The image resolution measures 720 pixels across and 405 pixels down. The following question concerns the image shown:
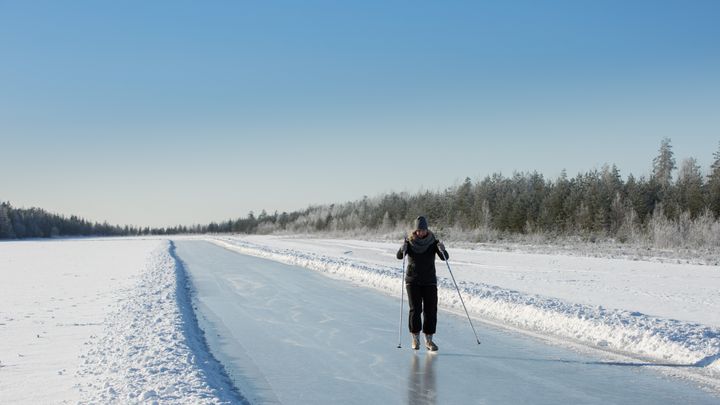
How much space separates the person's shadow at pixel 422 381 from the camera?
7.11 meters

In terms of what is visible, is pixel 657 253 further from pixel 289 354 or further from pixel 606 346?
pixel 289 354

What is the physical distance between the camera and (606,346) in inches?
407

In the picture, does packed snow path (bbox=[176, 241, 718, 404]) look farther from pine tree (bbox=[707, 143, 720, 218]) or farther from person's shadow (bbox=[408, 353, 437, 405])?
pine tree (bbox=[707, 143, 720, 218])

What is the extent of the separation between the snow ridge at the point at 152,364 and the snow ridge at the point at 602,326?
6.37 meters

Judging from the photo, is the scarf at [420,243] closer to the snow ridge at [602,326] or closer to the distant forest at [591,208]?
the snow ridge at [602,326]

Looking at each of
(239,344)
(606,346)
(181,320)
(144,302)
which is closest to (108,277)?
(144,302)

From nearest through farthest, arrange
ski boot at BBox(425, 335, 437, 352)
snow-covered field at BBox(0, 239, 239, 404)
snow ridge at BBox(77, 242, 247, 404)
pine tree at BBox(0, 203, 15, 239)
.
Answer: snow ridge at BBox(77, 242, 247, 404), snow-covered field at BBox(0, 239, 239, 404), ski boot at BBox(425, 335, 437, 352), pine tree at BBox(0, 203, 15, 239)

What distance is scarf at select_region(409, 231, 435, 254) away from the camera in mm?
10102

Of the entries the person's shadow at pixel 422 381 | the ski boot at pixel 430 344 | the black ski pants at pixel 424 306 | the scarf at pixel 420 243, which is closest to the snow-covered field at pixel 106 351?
the person's shadow at pixel 422 381

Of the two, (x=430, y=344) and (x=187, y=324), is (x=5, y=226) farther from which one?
(x=430, y=344)

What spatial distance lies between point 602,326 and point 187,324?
812 centimetres

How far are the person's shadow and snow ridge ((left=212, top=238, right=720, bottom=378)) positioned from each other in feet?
10.7

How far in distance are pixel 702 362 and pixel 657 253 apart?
90.0 feet

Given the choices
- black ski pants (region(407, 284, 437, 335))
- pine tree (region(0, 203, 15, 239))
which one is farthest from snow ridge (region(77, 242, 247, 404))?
pine tree (region(0, 203, 15, 239))
